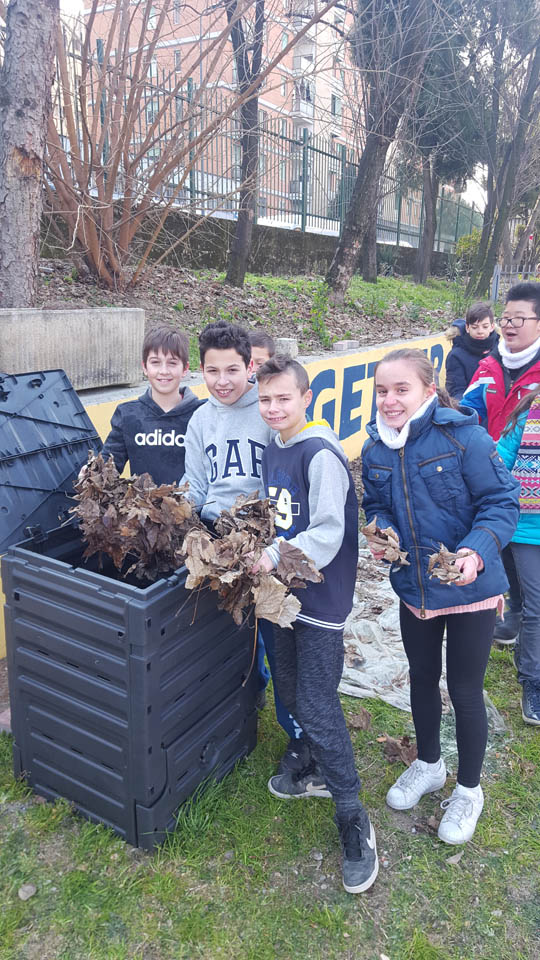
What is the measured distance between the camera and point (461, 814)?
8.09 feet

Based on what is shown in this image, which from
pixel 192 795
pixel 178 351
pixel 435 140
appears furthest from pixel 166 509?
pixel 435 140

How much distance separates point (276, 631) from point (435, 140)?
2111 cm

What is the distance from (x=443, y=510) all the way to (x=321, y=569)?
0.46 meters

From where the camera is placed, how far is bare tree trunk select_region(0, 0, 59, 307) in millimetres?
4348

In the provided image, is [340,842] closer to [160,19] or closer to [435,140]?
[160,19]

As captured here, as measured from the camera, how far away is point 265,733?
297 centimetres

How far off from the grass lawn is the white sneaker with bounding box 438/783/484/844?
1.9 inches

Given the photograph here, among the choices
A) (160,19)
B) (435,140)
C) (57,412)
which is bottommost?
(57,412)

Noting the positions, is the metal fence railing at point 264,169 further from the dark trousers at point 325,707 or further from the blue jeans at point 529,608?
the dark trousers at point 325,707

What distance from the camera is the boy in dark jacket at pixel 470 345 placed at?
5117mm

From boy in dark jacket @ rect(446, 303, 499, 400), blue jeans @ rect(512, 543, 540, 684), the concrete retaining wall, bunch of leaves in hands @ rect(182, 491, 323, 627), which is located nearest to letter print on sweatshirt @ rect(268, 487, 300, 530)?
bunch of leaves in hands @ rect(182, 491, 323, 627)

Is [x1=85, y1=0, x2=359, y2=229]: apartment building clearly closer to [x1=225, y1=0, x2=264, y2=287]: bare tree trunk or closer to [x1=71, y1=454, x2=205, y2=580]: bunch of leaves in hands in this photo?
[x1=225, y1=0, x2=264, y2=287]: bare tree trunk

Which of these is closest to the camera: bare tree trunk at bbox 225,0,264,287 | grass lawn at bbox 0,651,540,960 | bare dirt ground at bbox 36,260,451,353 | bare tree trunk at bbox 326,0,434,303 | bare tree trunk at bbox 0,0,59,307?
grass lawn at bbox 0,651,540,960

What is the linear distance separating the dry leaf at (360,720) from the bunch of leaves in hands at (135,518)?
4.25ft
